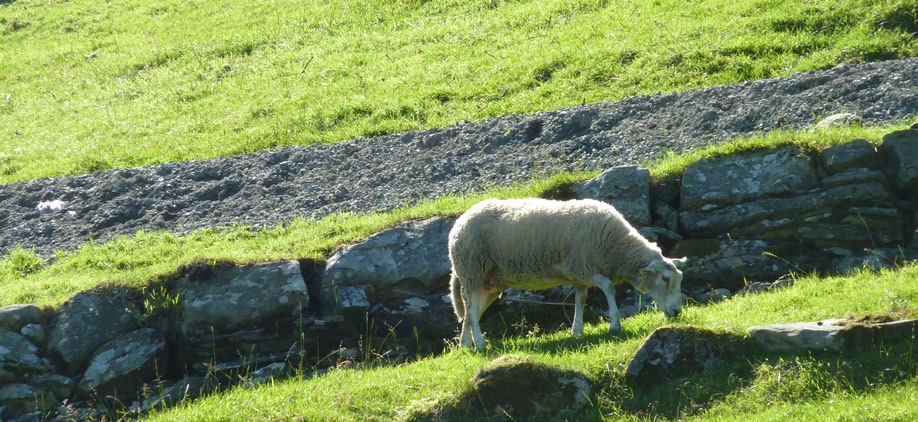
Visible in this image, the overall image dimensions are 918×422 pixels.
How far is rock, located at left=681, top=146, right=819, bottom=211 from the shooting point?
1297 cm

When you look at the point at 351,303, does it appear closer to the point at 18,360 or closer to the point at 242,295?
the point at 242,295

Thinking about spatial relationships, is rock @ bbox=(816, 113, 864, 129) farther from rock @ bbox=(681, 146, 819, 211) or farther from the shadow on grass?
the shadow on grass

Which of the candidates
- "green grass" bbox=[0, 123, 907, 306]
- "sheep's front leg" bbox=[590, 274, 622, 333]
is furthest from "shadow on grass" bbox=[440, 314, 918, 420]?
"green grass" bbox=[0, 123, 907, 306]

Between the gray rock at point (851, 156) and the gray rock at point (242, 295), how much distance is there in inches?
278

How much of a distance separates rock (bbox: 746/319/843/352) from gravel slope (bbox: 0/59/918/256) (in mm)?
6494

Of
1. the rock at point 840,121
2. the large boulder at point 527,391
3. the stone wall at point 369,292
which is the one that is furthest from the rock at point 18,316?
the rock at point 840,121

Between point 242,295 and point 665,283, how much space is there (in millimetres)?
5449

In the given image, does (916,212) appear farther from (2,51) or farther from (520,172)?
(2,51)

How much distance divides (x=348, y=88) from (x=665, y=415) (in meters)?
15.6

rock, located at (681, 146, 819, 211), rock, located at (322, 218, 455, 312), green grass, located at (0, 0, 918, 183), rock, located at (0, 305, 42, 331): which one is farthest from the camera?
green grass, located at (0, 0, 918, 183)

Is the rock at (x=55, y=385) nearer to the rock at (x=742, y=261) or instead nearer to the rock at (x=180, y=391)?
the rock at (x=180, y=391)

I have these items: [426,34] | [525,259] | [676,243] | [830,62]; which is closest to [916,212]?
[676,243]

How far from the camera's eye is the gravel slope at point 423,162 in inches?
614

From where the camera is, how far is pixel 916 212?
41.2 feet
